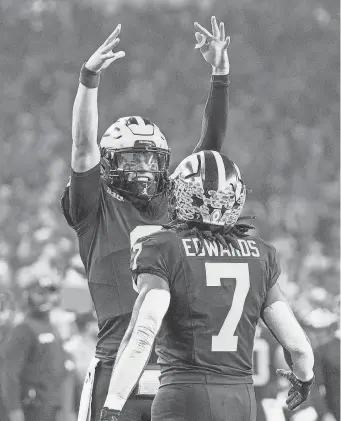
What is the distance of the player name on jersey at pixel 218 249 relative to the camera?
3410 mm

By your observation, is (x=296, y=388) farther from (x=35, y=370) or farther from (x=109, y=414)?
(x=35, y=370)

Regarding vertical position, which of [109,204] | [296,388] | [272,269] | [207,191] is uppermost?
[207,191]

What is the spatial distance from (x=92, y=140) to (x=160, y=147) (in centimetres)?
39

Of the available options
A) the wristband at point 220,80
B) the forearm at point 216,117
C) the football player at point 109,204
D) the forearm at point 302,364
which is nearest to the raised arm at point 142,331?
the forearm at point 302,364

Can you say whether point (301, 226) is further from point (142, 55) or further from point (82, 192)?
point (82, 192)

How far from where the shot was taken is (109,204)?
13.9 ft

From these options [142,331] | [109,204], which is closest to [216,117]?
[109,204]

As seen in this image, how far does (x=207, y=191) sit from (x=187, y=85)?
1301 cm

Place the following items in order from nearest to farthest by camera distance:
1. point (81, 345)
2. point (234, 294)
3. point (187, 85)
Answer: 1. point (234, 294)
2. point (81, 345)
3. point (187, 85)

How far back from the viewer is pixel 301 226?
15.5 m

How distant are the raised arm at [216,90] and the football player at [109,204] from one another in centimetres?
44

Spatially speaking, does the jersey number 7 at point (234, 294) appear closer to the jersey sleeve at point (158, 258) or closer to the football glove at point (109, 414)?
the jersey sleeve at point (158, 258)

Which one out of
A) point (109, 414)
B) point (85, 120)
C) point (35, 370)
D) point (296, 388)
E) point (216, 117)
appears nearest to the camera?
point (109, 414)

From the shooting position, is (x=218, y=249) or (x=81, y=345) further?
(x=81, y=345)
